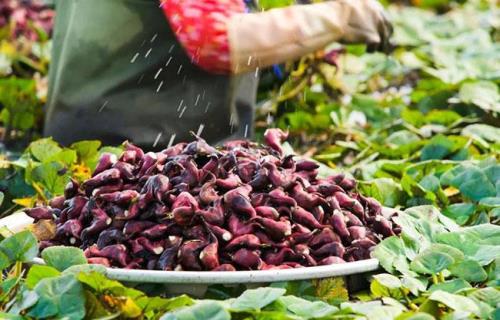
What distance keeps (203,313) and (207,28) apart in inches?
43.5

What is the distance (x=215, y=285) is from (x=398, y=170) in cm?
109

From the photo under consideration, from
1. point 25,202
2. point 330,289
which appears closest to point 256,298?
point 330,289

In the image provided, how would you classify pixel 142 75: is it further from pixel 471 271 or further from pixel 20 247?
pixel 471 271

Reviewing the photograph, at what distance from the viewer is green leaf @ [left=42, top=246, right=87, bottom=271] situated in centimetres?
192

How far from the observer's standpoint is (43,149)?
2781 millimetres

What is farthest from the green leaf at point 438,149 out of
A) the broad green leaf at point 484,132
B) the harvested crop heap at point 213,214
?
the harvested crop heap at point 213,214

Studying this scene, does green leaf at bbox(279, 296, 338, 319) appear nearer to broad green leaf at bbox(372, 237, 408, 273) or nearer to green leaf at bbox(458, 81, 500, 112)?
broad green leaf at bbox(372, 237, 408, 273)

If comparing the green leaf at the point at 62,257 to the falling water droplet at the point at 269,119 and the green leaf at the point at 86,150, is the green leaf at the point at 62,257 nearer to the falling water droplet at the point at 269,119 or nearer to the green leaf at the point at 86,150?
the green leaf at the point at 86,150

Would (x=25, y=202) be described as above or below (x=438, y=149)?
above

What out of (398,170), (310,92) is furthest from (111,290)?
(310,92)

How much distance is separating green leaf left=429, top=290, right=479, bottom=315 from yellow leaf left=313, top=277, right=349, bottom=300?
185 mm

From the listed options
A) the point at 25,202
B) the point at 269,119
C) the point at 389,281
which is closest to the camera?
the point at 389,281

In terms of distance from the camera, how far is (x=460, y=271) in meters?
1.97

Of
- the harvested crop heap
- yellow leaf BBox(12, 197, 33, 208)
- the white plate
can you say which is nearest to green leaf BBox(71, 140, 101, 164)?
yellow leaf BBox(12, 197, 33, 208)
